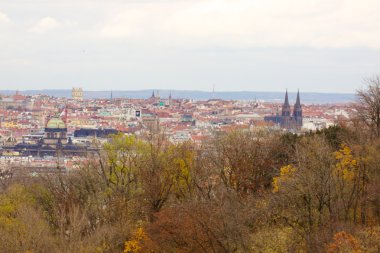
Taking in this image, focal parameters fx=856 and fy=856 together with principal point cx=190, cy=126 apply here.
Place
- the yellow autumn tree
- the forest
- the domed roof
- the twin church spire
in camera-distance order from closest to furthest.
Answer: the forest → the yellow autumn tree → the domed roof → the twin church spire

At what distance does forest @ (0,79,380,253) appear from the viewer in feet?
43.2

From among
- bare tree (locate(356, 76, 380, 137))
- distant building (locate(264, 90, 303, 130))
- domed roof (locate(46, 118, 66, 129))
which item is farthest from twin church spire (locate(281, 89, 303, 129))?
bare tree (locate(356, 76, 380, 137))

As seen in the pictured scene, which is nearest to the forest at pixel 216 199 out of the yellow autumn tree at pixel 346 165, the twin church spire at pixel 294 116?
the yellow autumn tree at pixel 346 165

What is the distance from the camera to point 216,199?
15578 mm

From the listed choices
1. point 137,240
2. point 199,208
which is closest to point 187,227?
point 199,208

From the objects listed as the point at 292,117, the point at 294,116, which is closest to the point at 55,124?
the point at 294,116

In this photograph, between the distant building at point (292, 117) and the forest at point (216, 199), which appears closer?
the forest at point (216, 199)

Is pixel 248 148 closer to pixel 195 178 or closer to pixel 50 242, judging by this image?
pixel 195 178

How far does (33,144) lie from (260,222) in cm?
8366

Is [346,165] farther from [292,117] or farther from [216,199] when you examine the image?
[292,117]

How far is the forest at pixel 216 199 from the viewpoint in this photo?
43.2 feet

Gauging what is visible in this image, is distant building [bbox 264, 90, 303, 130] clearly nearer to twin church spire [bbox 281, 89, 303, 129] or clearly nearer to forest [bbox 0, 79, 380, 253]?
twin church spire [bbox 281, 89, 303, 129]

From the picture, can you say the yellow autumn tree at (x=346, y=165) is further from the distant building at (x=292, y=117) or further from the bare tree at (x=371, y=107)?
the distant building at (x=292, y=117)

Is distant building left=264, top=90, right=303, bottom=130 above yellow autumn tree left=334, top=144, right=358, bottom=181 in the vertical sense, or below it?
below
